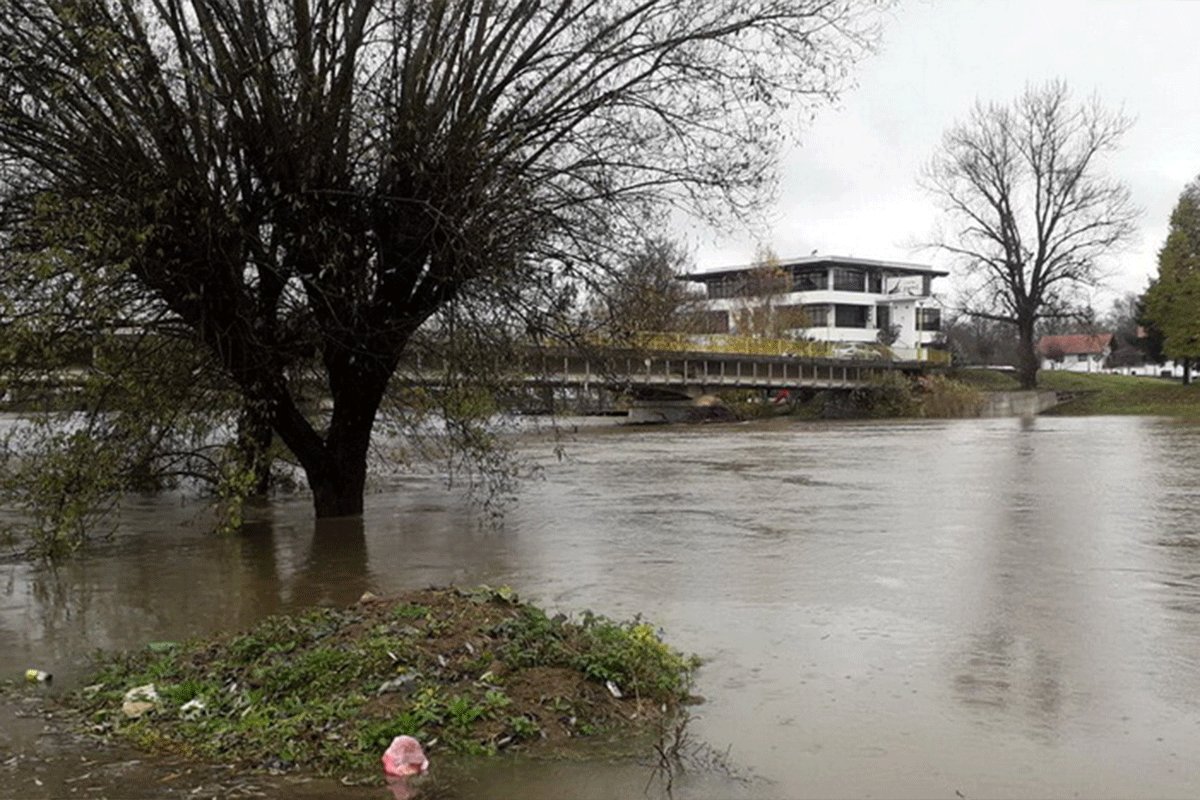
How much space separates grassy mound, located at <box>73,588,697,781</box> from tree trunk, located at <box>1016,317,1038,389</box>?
204 ft

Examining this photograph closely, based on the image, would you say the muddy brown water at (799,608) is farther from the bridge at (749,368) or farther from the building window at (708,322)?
the building window at (708,322)

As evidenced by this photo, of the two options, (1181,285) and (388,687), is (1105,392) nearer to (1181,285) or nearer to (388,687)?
(1181,285)

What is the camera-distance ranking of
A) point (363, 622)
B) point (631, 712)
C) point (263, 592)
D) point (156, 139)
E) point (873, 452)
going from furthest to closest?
point (873, 452)
point (156, 139)
point (263, 592)
point (363, 622)
point (631, 712)

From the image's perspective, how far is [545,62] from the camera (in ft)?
54.0

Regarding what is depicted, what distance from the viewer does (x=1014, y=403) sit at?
213 feet

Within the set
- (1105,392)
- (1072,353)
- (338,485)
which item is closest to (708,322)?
(1105,392)

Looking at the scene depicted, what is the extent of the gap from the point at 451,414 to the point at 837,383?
159ft

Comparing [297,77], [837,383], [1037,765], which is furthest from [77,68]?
[837,383]

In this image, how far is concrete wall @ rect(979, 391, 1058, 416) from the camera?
211 feet

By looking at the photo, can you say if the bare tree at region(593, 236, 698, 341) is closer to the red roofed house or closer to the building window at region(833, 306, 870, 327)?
the building window at region(833, 306, 870, 327)

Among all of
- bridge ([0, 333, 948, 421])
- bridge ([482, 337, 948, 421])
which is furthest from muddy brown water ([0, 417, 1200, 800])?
bridge ([482, 337, 948, 421])

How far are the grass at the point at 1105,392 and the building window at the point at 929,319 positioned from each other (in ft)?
99.8

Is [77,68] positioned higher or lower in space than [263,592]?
higher

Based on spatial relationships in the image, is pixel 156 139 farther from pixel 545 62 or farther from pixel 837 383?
pixel 837 383
